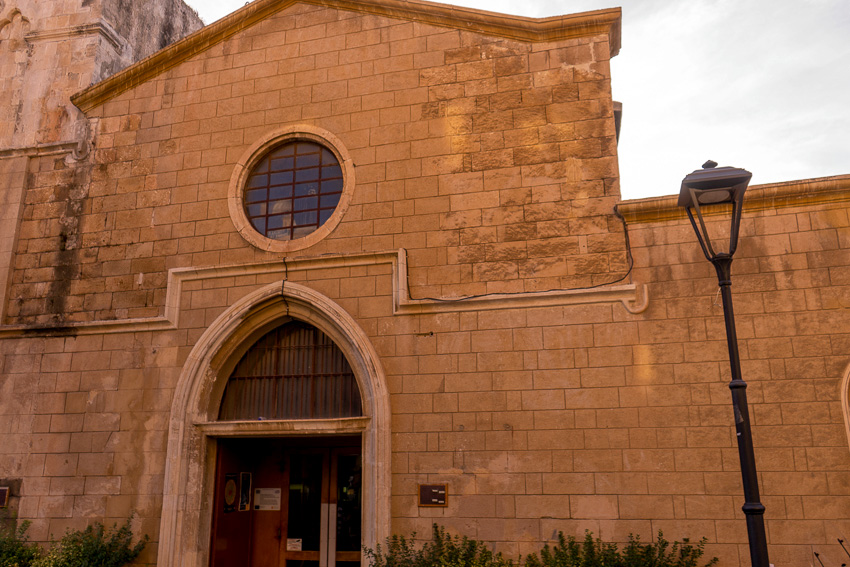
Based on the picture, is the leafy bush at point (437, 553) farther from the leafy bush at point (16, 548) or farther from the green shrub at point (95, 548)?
the leafy bush at point (16, 548)

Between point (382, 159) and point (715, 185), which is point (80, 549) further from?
point (715, 185)

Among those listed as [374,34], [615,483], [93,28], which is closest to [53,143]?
[93,28]

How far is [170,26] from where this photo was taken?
42.4ft

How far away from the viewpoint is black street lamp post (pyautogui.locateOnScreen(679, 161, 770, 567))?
454 cm

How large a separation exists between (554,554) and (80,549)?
17.6 ft

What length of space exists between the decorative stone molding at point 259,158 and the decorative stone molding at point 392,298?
0.99 ft

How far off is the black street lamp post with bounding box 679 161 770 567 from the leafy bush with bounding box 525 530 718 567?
6.52 ft

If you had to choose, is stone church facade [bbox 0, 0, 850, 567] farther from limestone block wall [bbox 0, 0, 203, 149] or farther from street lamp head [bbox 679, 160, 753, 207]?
street lamp head [bbox 679, 160, 753, 207]

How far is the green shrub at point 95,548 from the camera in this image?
7715mm

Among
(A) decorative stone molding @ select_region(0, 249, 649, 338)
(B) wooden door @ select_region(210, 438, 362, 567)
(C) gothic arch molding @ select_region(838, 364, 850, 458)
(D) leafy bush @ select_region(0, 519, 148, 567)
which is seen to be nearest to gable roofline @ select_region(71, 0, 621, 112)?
(A) decorative stone molding @ select_region(0, 249, 649, 338)

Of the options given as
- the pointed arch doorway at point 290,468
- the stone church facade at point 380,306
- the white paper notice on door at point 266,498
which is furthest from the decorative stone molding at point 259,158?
the white paper notice on door at point 266,498

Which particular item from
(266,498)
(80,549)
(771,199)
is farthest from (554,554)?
(80,549)

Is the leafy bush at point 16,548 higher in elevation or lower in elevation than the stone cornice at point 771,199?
lower

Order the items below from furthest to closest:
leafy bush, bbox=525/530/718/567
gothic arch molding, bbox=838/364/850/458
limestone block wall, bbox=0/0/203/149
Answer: limestone block wall, bbox=0/0/203/149 → gothic arch molding, bbox=838/364/850/458 → leafy bush, bbox=525/530/718/567
